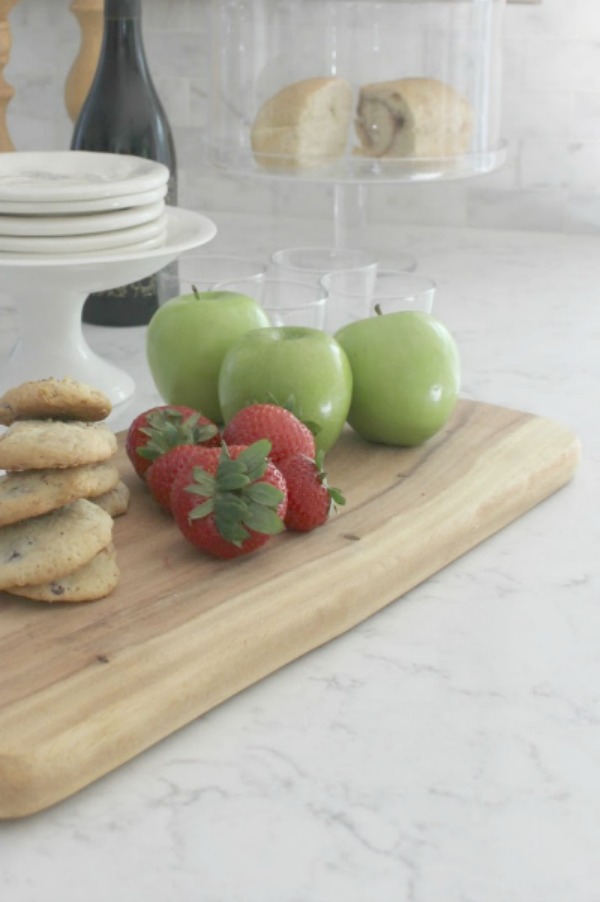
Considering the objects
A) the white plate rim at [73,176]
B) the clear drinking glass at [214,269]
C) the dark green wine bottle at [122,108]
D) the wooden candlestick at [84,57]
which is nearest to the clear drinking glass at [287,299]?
the clear drinking glass at [214,269]

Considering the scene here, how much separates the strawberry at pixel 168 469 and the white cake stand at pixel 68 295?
26 centimetres

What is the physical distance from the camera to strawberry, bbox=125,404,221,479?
1.01m

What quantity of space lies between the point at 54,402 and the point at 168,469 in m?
0.12

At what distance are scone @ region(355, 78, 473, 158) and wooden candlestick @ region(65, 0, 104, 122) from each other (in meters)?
0.40

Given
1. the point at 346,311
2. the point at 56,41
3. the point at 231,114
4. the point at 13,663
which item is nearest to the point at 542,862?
the point at 13,663

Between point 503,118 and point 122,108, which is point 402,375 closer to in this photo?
point 122,108

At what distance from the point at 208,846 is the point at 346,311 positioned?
0.87 m

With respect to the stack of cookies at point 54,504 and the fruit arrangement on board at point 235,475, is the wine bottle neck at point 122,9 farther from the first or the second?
the stack of cookies at point 54,504

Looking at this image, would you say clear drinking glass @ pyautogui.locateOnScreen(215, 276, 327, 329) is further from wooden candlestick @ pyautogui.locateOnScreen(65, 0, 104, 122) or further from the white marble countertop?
wooden candlestick @ pyautogui.locateOnScreen(65, 0, 104, 122)

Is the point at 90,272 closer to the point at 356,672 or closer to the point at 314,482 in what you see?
the point at 314,482

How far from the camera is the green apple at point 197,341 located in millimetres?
1147

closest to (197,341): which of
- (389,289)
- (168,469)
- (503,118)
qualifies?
(168,469)

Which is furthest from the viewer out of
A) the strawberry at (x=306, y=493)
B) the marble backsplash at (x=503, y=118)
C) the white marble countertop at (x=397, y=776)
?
the marble backsplash at (x=503, y=118)

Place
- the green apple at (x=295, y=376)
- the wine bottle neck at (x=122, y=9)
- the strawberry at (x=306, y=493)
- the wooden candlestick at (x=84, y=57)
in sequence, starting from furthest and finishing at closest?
the wooden candlestick at (x=84, y=57), the wine bottle neck at (x=122, y=9), the green apple at (x=295, y=376), the strawberry at (x=306, y=493)
